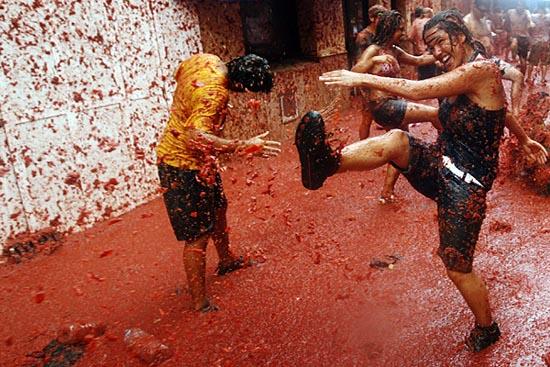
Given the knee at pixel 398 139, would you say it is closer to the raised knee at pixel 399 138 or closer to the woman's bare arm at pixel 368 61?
the raised knee at pixel 399 138

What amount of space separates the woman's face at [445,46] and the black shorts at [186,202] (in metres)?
1.77

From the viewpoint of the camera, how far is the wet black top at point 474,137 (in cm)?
246

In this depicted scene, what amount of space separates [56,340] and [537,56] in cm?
1145

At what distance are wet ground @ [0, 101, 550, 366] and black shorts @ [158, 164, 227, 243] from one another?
65 centimetres

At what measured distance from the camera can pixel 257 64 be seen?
312 centimetres

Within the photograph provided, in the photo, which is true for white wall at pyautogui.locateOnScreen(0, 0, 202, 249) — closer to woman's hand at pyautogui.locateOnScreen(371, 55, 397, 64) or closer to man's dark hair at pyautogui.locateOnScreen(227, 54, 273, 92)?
man's dark hair at pyautogui.locateOnScreen(227, 54, 273, 92)

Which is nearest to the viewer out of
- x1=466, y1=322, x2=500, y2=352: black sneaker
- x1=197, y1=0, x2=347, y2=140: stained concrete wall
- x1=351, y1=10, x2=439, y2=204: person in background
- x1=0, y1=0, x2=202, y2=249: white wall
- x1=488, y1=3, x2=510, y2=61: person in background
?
x1=466, y1=322, x2=500, y2=352: black sneaker

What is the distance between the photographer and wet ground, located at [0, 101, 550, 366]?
281 centimetres

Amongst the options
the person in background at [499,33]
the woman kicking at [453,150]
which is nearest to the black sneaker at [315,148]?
the woman kicking at [453,150]

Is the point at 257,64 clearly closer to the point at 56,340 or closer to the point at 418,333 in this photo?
the point at 418,333

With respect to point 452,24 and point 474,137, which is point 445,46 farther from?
point 474,137

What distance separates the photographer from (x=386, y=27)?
500cm

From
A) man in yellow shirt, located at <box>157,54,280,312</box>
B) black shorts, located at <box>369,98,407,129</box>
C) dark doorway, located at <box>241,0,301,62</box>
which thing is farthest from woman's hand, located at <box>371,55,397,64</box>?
dark doorway, located at <box>241,0,301,62</box>

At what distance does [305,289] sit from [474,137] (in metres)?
1.73
